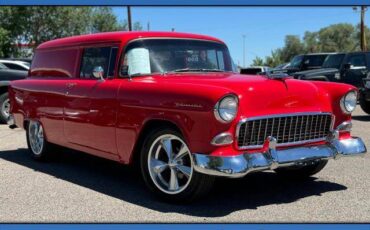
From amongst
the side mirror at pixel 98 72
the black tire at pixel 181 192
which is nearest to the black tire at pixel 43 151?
the side mirror at pixel 98 72

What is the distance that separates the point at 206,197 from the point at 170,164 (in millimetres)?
544

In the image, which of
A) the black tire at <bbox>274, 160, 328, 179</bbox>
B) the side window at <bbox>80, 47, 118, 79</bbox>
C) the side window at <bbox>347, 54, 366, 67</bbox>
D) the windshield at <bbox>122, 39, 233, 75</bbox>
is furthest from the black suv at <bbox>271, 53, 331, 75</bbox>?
the side window at <bbox>80, 47, 118, 79</bbox>

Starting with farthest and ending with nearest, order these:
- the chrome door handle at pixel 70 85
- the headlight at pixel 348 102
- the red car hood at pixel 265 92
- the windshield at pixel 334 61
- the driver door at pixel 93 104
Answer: the windshield at pixel 334 61 < the chrome door handle at pixel 70 85 < the driver door at pixel 93 104 < the headlight at pixel 348 102 < the red car hood at pixel 265 92

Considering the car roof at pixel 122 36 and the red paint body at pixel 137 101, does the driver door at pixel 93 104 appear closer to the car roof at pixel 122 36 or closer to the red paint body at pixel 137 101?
the red paint body at pixel 137 101

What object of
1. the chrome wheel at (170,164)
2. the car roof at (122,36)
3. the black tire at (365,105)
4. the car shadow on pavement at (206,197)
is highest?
the car roof at (122,36)

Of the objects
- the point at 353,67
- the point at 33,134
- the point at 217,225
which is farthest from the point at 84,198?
the point at 353,67

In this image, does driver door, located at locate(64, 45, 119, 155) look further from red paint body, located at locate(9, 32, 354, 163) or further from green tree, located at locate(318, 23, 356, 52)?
green tree, located at locate(318, 23, 356, 52)

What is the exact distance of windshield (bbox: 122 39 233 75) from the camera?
576cm

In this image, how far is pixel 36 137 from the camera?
7660mm

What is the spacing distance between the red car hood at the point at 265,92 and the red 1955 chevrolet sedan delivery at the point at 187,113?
10mm

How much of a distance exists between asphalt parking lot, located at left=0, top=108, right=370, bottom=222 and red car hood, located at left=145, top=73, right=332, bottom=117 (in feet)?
3.00

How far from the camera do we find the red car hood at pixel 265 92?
4.75 metres

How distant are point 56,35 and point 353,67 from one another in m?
28.6

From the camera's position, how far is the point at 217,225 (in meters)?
4.41
